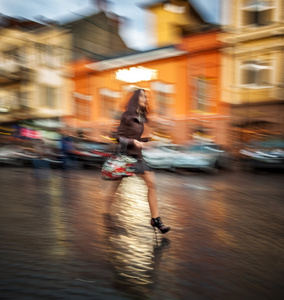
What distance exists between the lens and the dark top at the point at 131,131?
441cm

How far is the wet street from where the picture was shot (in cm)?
273

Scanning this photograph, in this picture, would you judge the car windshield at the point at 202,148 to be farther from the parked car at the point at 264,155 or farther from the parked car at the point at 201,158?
the parked car at the point at 264,155

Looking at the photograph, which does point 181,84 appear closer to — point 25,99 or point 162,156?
point 162,156

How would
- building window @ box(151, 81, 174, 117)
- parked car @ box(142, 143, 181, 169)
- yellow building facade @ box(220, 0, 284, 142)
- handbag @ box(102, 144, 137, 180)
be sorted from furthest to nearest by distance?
building window @ box(151, 81, 174, 117) → yellow building facade @ box(220, 0, 284, 142) → parked car @ box(142, 143, 181, 169) → handbag @ box(102, 144, 137, 180)

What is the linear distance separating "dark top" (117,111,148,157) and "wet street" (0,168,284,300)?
1.02 meters

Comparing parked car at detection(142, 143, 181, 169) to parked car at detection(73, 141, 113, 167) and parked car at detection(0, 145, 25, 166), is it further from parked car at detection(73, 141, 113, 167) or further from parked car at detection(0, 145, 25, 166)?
parked car at detection(0, 145, 25, 166)

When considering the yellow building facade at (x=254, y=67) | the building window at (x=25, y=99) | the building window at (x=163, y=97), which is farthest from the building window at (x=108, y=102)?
the yellow building facade at (x=254, y=67)

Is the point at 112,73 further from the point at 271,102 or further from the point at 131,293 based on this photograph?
the point at 131,293

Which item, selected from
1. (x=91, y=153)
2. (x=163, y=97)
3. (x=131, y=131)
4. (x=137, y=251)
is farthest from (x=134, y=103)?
(x=163, y=97)

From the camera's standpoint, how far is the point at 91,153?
15.2 m

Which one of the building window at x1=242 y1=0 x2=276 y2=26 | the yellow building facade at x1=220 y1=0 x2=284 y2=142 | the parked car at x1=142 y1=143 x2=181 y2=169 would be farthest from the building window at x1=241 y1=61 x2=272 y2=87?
the parked car at x1=142 y1=143 x2=181 y2=169

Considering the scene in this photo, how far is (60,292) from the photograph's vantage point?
2609 mm

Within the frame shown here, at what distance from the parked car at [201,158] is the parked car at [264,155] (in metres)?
0.90

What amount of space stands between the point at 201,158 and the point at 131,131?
9531 millimetres
